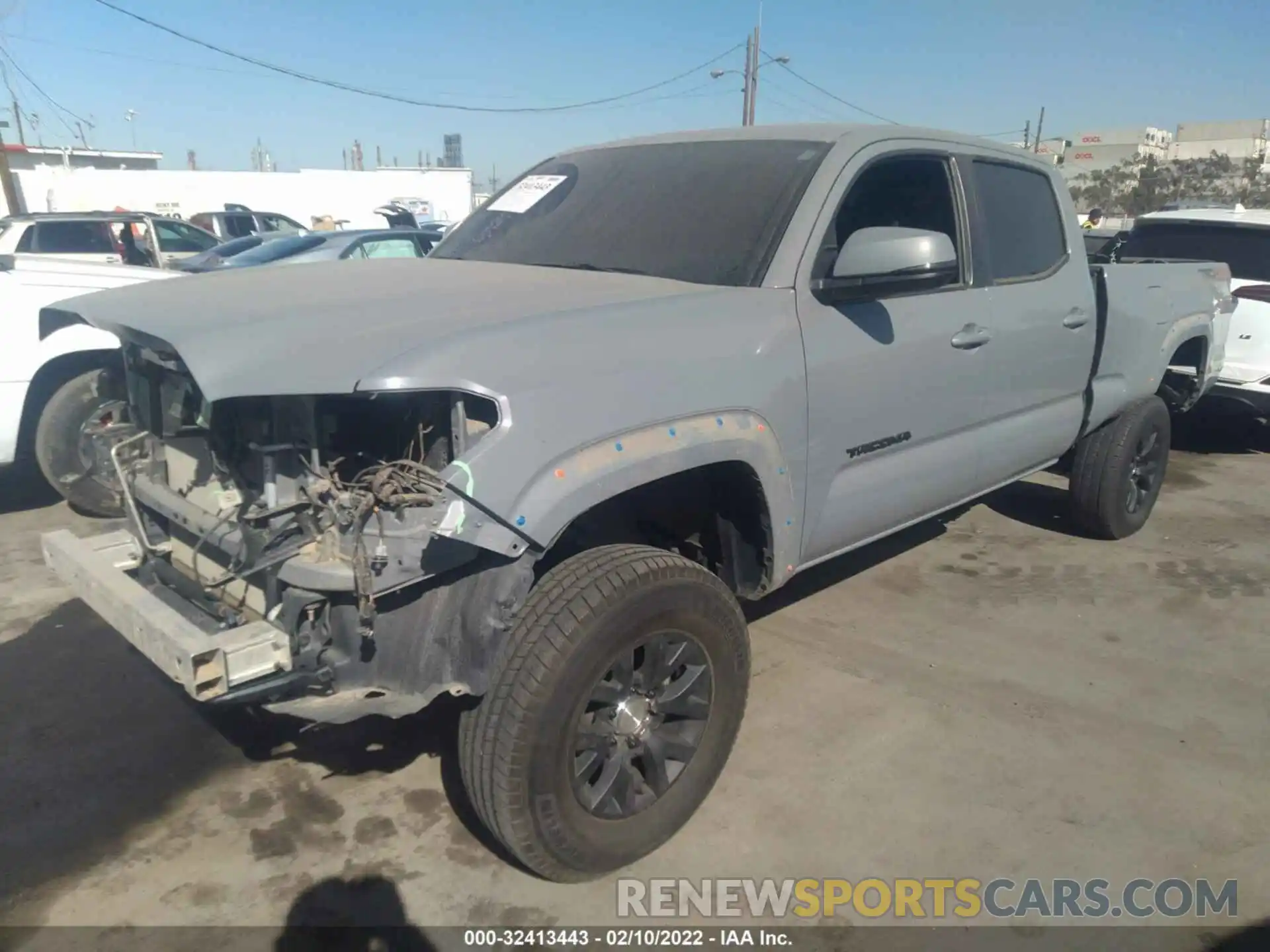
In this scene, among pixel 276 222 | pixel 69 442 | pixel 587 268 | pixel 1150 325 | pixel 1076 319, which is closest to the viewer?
pixel 587 268

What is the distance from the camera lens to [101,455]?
2998 mm

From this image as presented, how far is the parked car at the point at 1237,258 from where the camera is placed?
6664 millimetres

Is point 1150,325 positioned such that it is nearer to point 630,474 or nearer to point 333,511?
point 630,474

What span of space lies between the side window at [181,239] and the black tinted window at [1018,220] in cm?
1302

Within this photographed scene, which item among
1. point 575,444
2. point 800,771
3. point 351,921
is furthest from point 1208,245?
point 351,921

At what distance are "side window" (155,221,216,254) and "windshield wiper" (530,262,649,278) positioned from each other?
41.0ft

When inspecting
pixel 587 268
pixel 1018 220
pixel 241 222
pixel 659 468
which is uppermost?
pixel 1018 220

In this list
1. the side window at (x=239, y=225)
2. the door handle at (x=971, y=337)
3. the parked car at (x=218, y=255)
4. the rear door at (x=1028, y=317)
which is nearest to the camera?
the door handle at (x=971, y=337)

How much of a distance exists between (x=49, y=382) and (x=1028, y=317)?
484cm

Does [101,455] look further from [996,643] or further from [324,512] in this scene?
[996,643]

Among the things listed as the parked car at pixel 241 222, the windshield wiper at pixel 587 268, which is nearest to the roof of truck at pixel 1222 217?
the windshield wiper at pixel 587 268

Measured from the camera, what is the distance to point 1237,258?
281 inches

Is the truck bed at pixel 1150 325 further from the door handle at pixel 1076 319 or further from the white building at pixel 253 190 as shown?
the white building at pixel 253 190

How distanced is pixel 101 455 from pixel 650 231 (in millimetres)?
1945
